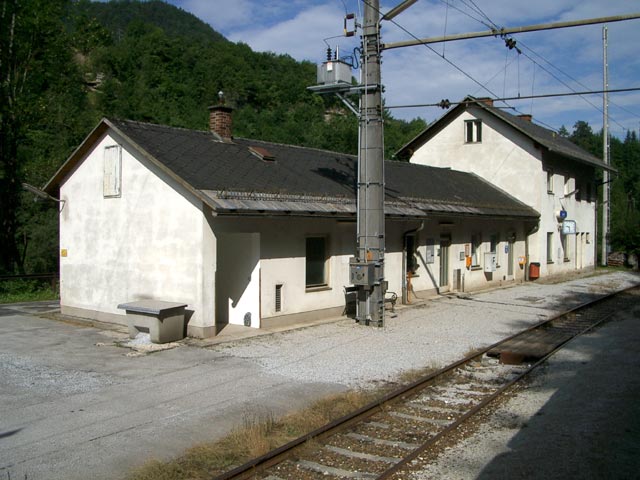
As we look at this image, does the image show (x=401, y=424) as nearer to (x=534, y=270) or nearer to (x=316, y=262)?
(x=316, y=262)

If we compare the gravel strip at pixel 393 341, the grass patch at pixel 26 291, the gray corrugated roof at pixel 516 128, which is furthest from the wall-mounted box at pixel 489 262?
the grass patch at pixel 26 291

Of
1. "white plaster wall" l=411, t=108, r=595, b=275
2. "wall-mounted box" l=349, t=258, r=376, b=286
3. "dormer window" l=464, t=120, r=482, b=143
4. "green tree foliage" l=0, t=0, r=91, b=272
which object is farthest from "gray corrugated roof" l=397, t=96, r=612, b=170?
"green tree foliage" l=0, t=0, r=91, b=272

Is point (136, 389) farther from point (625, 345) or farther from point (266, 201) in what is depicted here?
point (625, 345)

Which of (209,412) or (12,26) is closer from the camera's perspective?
(209,412)

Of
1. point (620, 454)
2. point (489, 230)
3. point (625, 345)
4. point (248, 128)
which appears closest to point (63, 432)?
point (620, 454)

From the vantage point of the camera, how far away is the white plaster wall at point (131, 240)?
12453 mm

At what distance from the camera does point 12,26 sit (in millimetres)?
25094

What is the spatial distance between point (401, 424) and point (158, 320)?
6031mm

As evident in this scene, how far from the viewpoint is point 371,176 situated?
1410cm

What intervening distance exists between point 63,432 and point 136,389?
191 centimetres

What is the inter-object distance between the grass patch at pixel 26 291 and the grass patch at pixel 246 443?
1565cm

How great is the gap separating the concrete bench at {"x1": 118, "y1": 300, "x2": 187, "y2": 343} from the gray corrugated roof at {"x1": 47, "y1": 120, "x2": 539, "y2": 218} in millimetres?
2212

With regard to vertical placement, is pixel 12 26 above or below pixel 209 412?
above

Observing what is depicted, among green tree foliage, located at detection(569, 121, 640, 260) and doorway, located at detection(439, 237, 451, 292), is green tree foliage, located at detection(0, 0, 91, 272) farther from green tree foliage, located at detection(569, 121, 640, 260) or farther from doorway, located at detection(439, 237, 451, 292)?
green tree foliage, located at detection(569, 121, 640, 260)
